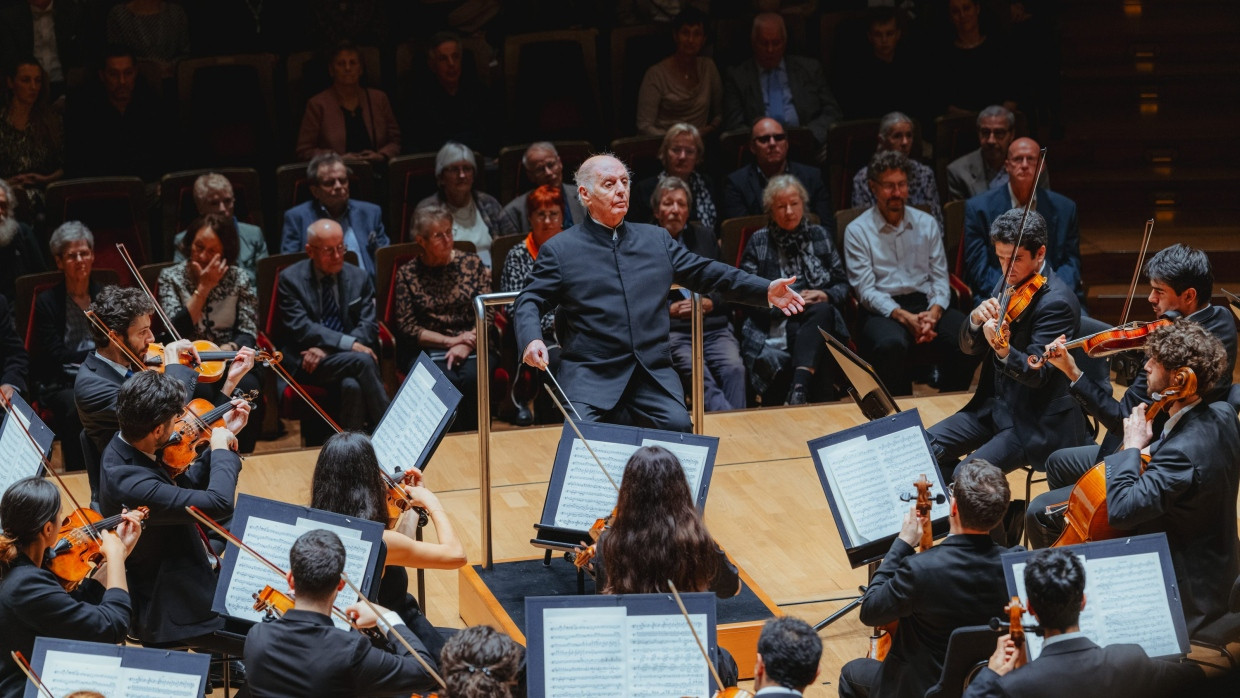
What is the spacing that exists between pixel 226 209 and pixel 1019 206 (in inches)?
145

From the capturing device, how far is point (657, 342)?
4.73m

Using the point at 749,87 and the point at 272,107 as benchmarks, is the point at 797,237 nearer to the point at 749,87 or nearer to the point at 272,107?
the point at 749,87

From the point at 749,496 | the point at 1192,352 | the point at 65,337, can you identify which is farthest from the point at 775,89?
the point at 1192,352

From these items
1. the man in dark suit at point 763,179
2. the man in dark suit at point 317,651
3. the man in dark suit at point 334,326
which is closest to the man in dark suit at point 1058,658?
the man in dark suit at point 317,651

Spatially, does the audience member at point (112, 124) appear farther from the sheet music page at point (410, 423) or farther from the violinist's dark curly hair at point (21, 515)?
the violinist's dark curly hair at point (21, 515)

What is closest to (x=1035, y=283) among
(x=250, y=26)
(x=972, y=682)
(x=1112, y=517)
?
(x=1112, y=517)

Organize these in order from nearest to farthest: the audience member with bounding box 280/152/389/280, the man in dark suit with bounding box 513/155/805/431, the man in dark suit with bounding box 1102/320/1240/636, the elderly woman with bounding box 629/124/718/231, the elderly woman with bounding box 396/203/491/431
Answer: the man in dark suit with bounding box 1102/320/1240/636, the man in dark suit with bounding box 513/155/805/431, the elderly woman with bounding box 396/203/491/431, the audience member with bounding box 280/152/389/280, the elderly woman with bounding box 629/124/718/231

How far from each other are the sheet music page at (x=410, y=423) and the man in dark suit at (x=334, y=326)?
1733 mm

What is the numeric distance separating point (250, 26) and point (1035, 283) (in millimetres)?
4934

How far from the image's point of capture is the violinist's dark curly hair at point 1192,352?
3.63 m

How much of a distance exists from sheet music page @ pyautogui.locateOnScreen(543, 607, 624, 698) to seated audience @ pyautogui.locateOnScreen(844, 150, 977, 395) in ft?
11.9

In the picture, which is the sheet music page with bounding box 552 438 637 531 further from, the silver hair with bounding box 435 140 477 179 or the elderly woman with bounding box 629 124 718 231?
the silver hair with bounding box 435 140 477 179

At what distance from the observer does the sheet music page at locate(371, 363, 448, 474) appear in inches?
164

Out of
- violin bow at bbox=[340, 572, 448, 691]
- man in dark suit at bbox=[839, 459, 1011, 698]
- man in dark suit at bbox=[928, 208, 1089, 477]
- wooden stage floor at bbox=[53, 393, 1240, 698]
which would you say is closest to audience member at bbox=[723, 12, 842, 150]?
wooden stage floor at bbox=[53, 393, 1240, 698]
